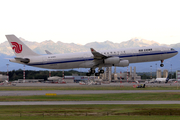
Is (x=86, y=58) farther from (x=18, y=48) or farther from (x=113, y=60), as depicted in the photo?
(x=18, y=48)

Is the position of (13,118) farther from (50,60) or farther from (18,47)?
(18,47)

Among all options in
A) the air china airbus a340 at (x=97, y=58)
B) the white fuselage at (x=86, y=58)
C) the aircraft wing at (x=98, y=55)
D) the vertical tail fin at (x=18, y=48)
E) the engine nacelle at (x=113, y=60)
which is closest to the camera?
the aircraft wing at (x=98, y=55)

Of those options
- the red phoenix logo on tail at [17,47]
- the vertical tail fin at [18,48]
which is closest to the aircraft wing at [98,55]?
the vertical tail fin at [18,48]

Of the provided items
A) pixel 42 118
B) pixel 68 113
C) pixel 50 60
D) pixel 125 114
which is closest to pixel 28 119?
pixel 42 118

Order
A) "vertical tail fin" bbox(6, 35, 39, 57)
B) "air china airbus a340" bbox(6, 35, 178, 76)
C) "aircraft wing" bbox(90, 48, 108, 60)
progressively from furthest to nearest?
"vertical tail fin" bbox(6, 35, 39, 57), "air china airbus a340" bbox(6, 35, 178, 76), "aircraft wing" bbox(90, 48, 108, 60)

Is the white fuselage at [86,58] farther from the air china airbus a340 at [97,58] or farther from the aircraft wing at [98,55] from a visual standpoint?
the aircraft wing at [98,55]

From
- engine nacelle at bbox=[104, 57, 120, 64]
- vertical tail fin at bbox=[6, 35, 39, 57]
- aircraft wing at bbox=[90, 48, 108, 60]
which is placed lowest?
engine nacelle at bbox=[104, 57, 120, 64]

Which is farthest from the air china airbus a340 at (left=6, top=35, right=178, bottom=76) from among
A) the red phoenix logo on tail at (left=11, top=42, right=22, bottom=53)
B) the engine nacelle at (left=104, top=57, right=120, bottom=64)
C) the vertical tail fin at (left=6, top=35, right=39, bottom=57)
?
the red phoenix logo on tail at (left=11, top=42, right=22, bottom=53)

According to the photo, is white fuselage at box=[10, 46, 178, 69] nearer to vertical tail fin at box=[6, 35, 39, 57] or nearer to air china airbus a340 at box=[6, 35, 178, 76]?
air china airbus a340 at box=[6, 35, 178, 76]

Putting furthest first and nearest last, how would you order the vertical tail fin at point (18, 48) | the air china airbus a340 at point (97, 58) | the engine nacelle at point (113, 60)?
the vertical tail fin at point (18, 48)
the air china airbus a340 at point (97, 58)
the engine nacelle at point (113, 60)

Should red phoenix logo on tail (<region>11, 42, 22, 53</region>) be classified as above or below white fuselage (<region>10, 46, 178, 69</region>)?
above

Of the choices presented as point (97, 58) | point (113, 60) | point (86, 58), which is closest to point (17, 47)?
point (86, 58)

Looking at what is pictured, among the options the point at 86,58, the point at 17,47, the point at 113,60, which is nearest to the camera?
the point at 113,60

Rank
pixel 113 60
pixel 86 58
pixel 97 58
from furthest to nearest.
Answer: pixel 86 58
pixel 97 58
pixel 113 60
